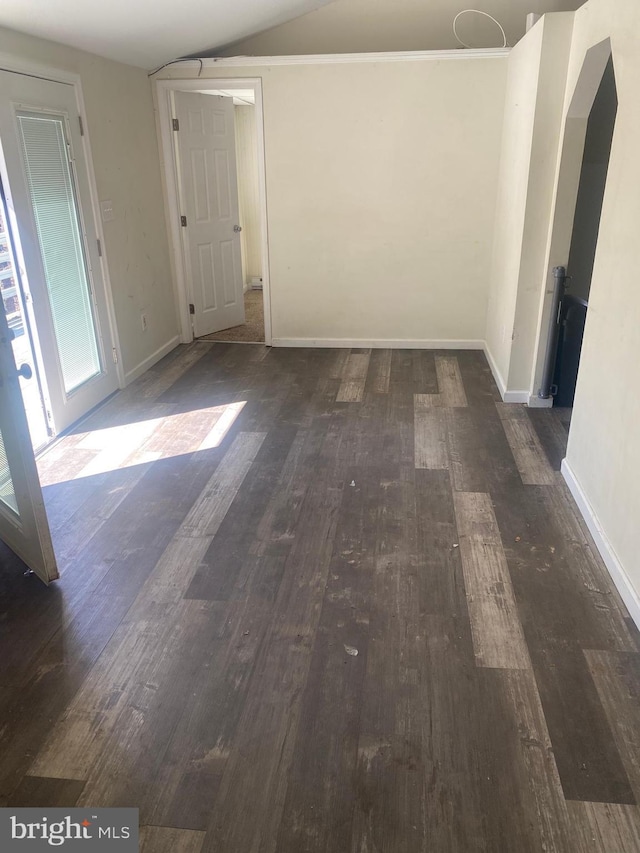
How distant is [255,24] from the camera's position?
4.55 meters

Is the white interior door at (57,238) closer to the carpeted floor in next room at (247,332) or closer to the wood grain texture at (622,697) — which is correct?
the carpeted floor in next room at (247,332)

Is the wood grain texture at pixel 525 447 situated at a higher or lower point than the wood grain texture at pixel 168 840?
higher

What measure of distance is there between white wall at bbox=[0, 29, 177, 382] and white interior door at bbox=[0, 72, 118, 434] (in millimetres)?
213

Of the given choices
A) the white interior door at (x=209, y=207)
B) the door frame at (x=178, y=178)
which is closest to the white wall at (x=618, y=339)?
the door frame at (x=178, y=178)

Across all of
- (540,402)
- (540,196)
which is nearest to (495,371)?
(540,402)

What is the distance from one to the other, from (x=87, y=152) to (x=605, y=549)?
12.2 feet

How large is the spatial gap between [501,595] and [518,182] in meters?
2.85

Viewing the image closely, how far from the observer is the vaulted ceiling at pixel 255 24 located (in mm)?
3291

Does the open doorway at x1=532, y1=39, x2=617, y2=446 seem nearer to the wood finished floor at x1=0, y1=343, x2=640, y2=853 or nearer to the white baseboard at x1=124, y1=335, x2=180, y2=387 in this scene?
the wood finished floor at x1=0, y1=343, x2=640, y2=853

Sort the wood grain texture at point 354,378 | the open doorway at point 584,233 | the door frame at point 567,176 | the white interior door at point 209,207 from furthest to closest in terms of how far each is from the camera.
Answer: the white interior door at point 209,207, the wood grain texture at point 354,378, the open doorway at point 584,233, the door frame at point 567,176

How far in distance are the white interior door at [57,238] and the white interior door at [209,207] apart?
143 cm

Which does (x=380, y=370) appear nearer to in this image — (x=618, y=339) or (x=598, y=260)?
(x=598, y=260)

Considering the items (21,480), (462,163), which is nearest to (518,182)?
(462,163)

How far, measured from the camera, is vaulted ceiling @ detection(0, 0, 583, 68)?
10.8 feet
